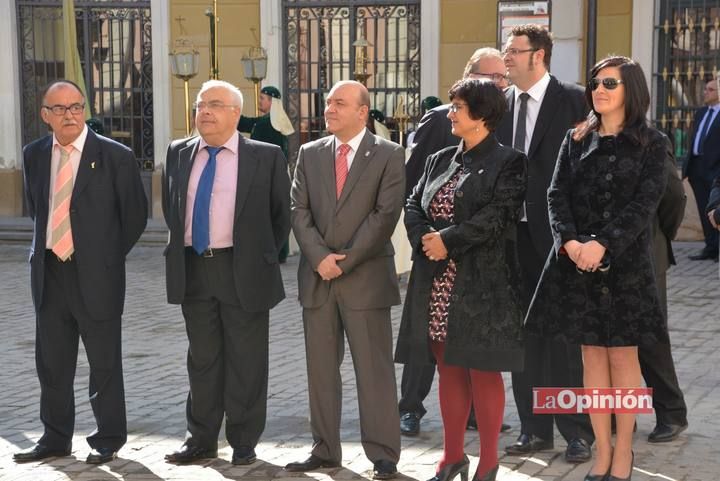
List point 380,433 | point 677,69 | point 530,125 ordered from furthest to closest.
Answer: point 677,69 → point 530,125 → point 380,433

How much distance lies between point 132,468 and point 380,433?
1.14m

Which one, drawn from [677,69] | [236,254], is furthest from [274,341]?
[677,69]

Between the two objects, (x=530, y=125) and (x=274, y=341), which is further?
(x=274, y=341)

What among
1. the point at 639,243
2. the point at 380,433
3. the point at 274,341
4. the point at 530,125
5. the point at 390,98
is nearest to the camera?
the point at 639,243

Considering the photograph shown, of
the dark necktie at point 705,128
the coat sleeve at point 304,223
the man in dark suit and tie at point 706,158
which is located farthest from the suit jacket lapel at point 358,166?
the dark necktie at point 705,128

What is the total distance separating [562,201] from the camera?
18.7 feet

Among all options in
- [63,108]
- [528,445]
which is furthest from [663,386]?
[63,108]

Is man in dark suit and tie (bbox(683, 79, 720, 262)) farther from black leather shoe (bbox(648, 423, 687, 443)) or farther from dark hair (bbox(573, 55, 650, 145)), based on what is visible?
dark hair (bbox(573, 55, 650, 145))

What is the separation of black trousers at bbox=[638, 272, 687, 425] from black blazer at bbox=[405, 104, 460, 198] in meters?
1.23

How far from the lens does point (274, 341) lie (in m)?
9.75

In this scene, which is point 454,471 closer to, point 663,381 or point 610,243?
point 610,243

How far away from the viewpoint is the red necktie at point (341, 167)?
608 centimetres

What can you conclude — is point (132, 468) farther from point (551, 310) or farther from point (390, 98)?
point (390, 98)

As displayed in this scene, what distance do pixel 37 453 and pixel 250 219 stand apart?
1.46 metres
